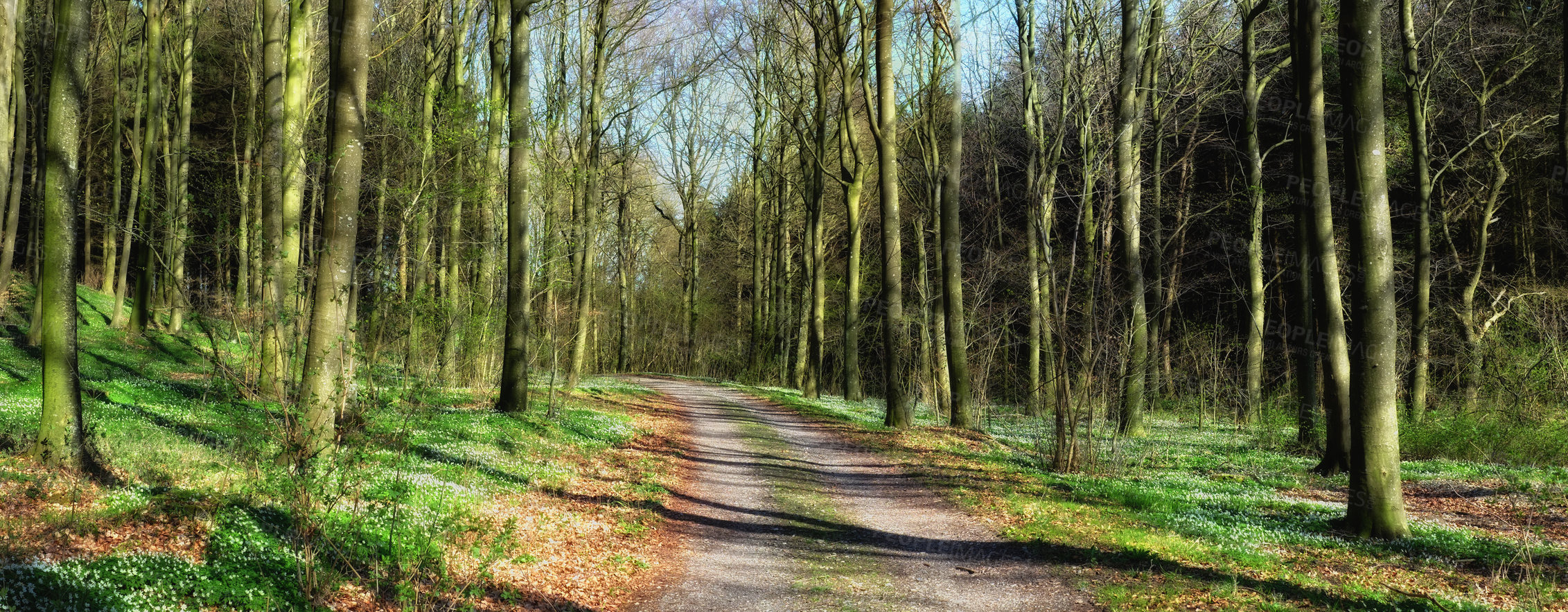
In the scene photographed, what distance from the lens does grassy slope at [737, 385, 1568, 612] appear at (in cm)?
701

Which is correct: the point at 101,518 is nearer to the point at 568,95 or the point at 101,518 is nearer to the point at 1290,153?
the point at 568,95

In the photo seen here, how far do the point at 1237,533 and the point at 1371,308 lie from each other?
2683 mm

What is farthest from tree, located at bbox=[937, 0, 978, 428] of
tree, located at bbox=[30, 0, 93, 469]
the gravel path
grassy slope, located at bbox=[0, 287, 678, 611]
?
tree, located at bbox=[30, 0, 93, 469]

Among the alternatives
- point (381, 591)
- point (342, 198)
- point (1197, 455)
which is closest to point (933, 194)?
point (1197, 455)

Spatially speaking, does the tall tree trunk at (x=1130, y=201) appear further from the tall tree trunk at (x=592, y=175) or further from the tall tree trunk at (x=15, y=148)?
the tall tree trunk at (x=15, y=148)

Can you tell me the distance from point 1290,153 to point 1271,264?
439 centimetres

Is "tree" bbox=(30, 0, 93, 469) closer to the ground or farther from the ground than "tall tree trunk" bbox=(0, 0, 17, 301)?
closer to the ground

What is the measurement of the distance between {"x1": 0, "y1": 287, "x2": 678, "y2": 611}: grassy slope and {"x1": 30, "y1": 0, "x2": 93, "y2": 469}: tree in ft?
1.18

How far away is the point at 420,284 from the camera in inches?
840

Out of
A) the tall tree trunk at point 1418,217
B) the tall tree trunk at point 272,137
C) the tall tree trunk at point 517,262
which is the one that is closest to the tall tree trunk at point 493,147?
the tall tree trunk at point 517,262

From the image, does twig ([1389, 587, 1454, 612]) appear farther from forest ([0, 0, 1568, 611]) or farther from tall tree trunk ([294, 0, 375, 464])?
tall tree trunk ([294, 0, 375, 464])

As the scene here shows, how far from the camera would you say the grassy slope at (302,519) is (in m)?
5.47

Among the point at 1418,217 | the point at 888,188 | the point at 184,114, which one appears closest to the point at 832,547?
the point at 888,188

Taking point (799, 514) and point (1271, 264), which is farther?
point (1271, 264)
